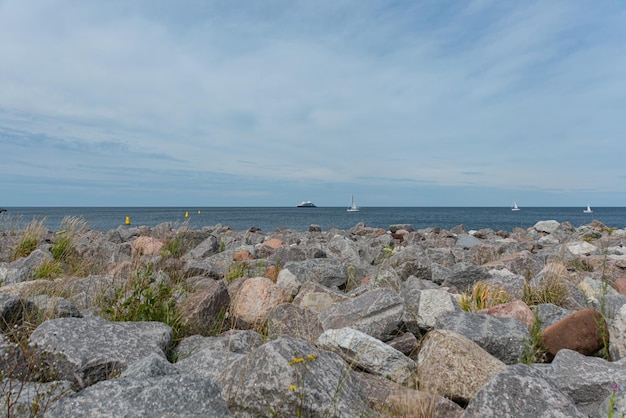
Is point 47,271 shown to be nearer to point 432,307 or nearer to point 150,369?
point 150,369

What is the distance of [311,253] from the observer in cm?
1055

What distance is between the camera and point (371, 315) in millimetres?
4797

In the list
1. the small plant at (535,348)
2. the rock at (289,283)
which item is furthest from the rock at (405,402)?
the rock at (289,283)

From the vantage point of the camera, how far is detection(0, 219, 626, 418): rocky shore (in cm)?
294

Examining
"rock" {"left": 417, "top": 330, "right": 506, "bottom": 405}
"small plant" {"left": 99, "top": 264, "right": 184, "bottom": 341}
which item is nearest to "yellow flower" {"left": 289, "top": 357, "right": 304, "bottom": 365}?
"rock" {"left": 417, "top": 330, "right": 506, "bottom": 405}

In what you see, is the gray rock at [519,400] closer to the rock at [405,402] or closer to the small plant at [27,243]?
the rock at [405,402]

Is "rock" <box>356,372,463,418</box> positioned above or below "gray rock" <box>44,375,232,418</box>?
below

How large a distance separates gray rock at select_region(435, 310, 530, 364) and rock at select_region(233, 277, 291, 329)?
2.09 meters

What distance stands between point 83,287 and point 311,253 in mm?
5170

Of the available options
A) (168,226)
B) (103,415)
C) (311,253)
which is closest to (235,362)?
(103,415)

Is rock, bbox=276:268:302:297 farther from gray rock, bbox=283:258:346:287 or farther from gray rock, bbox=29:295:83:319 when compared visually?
gray rock, bbox=29:295:83:319

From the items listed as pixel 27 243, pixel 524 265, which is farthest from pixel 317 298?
pixel 27 243

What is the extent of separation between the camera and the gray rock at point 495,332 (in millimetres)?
4250

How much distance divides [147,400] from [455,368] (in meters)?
2.27
